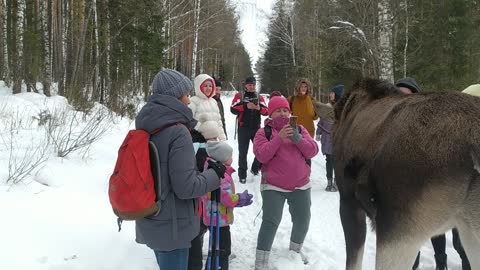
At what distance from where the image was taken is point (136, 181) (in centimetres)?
214

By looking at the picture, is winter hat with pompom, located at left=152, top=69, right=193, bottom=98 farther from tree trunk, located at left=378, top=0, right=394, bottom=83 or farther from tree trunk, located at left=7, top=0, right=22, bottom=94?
tree trunk, located at left=7, top=0, right=22, bottom=94

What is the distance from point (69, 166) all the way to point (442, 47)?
15578mm

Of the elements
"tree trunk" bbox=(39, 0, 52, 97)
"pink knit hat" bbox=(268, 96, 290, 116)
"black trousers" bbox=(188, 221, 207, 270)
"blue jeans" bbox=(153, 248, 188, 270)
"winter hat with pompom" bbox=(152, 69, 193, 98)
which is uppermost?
"tree trunk" bbox=(39, 0, 52, 97)

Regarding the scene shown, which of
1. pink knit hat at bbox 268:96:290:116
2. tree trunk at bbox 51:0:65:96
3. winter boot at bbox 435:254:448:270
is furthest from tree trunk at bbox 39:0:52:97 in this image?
winter boot at bbox 435:254:448:270

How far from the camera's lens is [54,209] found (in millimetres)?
4043

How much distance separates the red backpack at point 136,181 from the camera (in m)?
2.14

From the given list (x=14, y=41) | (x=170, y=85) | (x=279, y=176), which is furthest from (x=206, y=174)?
(x=14, y=41)

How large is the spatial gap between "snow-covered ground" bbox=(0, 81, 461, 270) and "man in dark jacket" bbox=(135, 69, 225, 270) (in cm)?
133

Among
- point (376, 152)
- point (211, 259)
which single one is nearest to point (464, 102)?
point (376, 152)

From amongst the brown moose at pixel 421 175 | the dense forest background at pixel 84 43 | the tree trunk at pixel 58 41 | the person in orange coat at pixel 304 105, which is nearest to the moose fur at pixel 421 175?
the brown moose at pixel 421 175

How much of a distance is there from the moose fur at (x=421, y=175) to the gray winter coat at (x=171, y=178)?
104 cm

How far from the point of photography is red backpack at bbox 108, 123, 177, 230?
214cm

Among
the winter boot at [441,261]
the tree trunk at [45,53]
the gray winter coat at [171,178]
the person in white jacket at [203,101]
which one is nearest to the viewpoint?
the gray winter coat at [171,178]

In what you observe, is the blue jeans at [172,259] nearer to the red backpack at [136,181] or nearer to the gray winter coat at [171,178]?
the gray winter coat at [171,178]
